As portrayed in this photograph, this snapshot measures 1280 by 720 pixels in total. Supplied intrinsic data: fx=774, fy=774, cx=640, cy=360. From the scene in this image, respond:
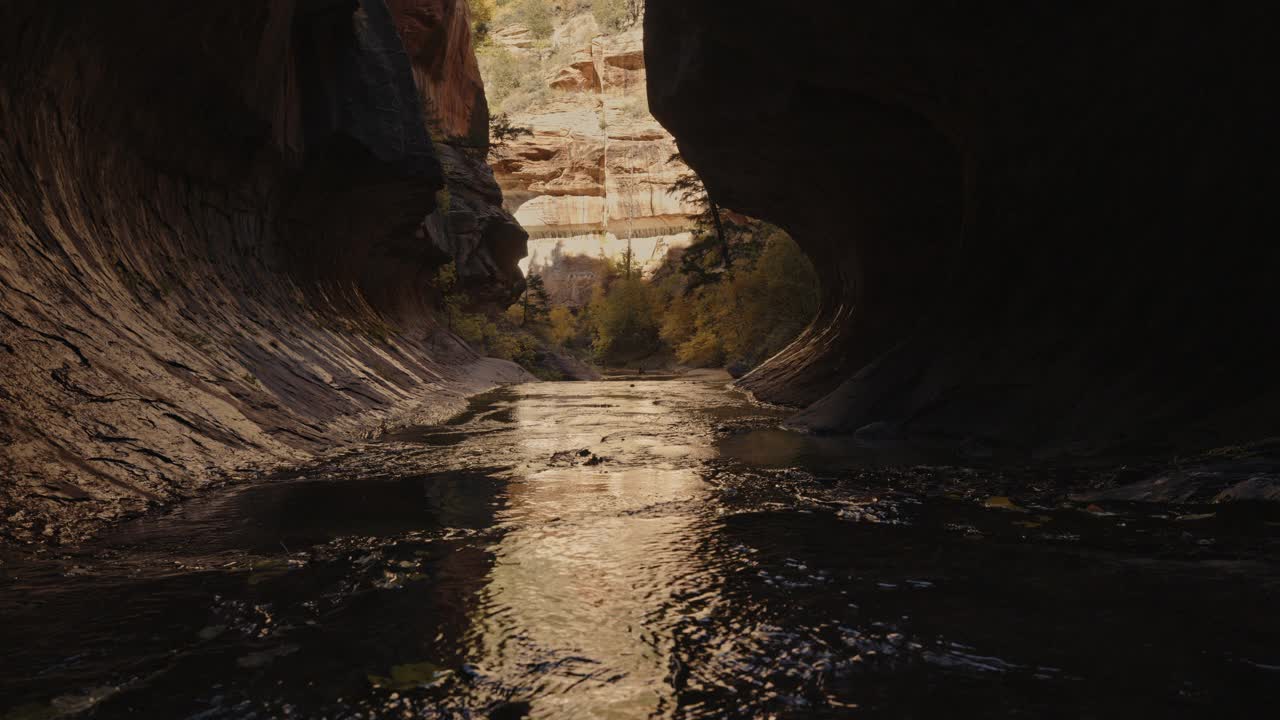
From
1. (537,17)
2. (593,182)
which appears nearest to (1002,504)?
(593,182)

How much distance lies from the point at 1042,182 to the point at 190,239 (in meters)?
11.6

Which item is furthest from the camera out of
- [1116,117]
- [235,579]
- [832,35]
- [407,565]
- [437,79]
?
[437,79]

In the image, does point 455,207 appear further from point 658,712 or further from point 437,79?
point 658,712

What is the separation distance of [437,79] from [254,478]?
3058 cm

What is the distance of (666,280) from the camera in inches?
2518

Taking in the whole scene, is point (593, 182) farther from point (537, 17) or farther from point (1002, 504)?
point (1002, 504)

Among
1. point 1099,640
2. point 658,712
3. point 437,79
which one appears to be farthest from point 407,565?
point 437,79

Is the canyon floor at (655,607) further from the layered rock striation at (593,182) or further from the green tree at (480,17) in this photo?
the layered rock striation at (593,182)

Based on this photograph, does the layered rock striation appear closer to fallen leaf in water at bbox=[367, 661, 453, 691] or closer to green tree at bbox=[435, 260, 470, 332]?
green tree at bbox=[435, 260, 470, 332]

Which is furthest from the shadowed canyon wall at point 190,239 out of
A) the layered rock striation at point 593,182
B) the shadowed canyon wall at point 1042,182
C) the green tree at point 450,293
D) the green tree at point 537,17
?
the green tree at point 537,17

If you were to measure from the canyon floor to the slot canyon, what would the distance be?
0.08 ft

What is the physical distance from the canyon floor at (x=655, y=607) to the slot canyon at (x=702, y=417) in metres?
0.03

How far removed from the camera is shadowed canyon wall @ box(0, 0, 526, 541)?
218 inches

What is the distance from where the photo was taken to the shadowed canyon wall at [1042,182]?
6.87 m
